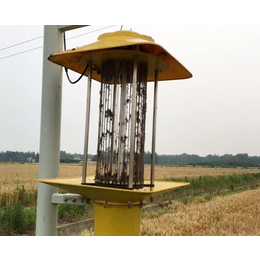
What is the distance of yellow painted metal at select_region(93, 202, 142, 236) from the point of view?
7.73 feet

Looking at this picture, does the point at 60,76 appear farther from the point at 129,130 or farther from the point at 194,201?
the point at 194,201

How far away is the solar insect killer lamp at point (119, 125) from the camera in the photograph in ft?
7.47

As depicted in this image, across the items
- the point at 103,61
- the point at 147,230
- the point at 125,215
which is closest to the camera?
the point at 125,215

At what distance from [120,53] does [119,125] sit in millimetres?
591

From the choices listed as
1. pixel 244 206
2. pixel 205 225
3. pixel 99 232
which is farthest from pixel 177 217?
pixel 99 232

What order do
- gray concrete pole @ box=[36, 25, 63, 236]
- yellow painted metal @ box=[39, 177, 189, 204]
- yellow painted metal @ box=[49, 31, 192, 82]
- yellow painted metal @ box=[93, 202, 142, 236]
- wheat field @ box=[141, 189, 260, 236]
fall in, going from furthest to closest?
wheat field @ box=[141, 189, 260, 236]
gray concrete pole @ box=[36, 25, 63, 236]
yellow painted metal @ box=[93, 202, 142, 236]
yellow painted metal @ box=[49, 31, 192, 82]
yellow painted metal @ box=[39, 177, 189, 204]

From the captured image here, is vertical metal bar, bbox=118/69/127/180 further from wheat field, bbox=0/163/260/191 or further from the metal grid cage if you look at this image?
wheat field, bbox=0/163/260/191

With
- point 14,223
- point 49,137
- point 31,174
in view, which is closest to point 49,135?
point 49,137

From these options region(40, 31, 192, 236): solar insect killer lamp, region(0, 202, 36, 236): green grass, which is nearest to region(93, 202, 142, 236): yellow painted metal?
region(40, 31, 192, 236): solar insect killer lamp

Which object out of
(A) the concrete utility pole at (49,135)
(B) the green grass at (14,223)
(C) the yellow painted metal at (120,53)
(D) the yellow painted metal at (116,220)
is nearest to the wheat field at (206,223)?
(B) the green grass at (14,223)

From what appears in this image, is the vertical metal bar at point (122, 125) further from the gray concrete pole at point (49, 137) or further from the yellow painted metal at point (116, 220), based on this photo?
the gray concrete pole at point (49, 137)

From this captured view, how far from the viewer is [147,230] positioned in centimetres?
693

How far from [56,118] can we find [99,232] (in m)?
1.18

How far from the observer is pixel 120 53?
2.40 m
